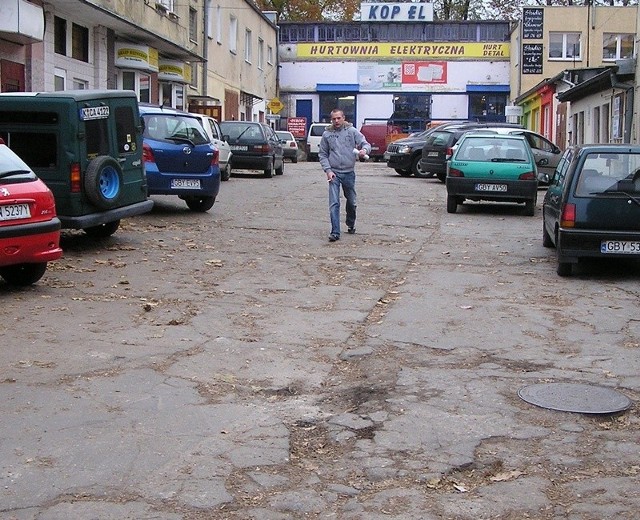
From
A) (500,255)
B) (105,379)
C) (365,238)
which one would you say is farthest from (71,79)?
(105,379)

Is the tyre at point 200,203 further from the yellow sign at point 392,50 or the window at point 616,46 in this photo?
the yellow sign at point 392,50

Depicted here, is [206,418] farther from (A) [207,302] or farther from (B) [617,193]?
(B) [617,193]

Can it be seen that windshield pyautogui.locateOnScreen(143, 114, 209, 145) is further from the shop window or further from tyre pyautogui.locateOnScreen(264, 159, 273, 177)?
the shop window

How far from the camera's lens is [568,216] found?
10820mm

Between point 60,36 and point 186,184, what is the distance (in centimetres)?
1101

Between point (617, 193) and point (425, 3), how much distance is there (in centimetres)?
5128

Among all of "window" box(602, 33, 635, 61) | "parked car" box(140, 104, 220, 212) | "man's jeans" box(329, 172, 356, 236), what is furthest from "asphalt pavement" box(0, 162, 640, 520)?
"window" box(602, 33, 635, 61)

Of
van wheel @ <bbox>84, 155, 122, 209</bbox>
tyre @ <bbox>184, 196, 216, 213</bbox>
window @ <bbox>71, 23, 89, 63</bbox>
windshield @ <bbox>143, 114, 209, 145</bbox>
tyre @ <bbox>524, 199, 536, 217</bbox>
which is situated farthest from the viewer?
window @ <bbox>71, 23, 89, 63</bbox>

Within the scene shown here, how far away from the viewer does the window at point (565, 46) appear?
4947cm

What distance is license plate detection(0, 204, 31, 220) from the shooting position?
888 centimetres

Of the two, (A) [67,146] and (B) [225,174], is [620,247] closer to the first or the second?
(A) [67,146]

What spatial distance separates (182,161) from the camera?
16.0 metres

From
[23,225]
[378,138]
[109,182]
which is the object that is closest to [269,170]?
[109,182]

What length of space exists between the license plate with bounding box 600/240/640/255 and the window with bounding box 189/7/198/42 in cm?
3008
